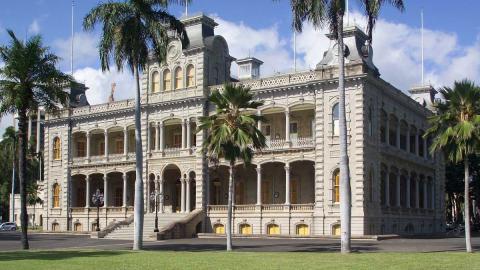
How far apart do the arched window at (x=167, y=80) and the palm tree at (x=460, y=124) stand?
90.1 ft

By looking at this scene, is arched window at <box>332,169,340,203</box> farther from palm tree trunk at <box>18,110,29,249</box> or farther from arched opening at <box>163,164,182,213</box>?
palm tree trunk at <box>18,110,29,249</box>

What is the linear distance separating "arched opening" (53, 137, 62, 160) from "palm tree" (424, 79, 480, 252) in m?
41.1

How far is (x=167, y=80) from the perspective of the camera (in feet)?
184

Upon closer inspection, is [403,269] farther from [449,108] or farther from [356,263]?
[449,108]

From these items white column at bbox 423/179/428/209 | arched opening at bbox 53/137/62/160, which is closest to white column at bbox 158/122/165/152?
arched opening at bbox 53/137/62/160

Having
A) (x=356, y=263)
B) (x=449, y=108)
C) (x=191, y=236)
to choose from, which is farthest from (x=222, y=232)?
(x=356, y=263)

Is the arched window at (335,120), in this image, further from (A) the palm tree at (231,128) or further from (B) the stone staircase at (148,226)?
(B) the stone staircase at (148,226)

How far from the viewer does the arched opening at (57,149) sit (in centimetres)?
6462

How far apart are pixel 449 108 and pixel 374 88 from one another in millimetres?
15117

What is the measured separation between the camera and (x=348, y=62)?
46.8 metres

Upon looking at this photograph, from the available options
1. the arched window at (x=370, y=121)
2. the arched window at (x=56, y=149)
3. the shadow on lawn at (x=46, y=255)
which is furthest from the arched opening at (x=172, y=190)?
the shadow on lawn at (x=46, y=255)

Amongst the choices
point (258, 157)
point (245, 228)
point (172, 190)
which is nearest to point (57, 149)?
point (172, 190)

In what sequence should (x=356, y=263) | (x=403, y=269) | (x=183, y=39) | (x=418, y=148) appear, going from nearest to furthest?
(x=403, y=269)
(x=356, y=263)
(x=183, y=39)
(x=418, y=148)

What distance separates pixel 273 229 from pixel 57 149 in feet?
83.5
